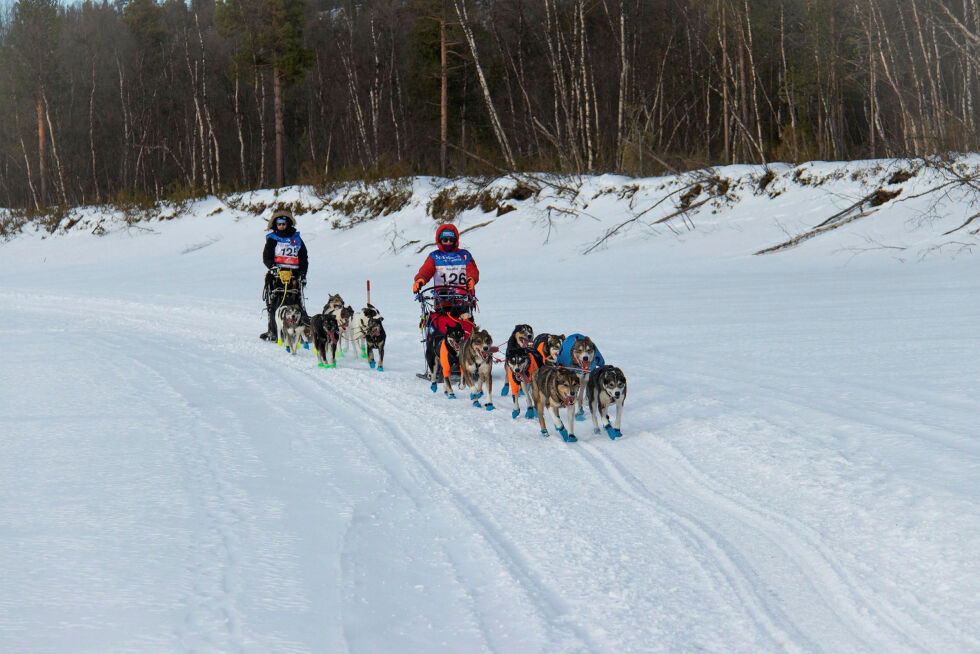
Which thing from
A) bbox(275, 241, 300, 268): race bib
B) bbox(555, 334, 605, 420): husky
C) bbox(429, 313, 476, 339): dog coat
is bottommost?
bbox(555, 334, 605, 420): husky

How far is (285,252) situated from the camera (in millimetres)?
12188

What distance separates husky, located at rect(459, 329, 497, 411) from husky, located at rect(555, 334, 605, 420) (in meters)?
0.67

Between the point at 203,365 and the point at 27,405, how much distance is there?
2.47 m

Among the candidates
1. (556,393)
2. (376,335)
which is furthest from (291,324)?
(556,393)

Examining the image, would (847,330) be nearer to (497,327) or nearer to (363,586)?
(497,327)

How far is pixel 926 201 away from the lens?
635 inches

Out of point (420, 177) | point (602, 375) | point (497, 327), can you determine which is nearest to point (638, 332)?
point (497, 327)

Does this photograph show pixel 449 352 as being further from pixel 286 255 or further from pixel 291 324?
pixel 286 255

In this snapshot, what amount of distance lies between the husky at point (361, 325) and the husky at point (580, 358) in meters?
3.25

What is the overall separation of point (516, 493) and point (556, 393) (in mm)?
1355

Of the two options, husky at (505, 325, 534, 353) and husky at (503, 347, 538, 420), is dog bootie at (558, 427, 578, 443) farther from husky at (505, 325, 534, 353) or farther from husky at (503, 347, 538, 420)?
husky at (505, 325, 534, 353)

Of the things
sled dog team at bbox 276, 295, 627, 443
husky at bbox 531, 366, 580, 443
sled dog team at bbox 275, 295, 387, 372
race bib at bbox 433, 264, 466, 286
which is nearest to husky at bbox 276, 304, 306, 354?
sled dog team at bbox 275, 295, 387, 372

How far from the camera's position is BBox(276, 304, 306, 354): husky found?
11.1 meters

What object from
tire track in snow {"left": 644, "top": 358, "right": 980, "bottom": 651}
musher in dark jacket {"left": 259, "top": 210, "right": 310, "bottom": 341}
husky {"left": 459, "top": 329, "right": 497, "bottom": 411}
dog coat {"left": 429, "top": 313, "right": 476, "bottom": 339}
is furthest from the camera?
musher in dark jacket {"left": 259, "top": 210, "right": 310, "bottom": 341}
